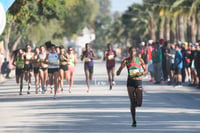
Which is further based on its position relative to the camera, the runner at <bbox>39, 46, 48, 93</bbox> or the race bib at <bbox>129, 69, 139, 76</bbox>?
the runner at <bbox>39, 46, 48, 93</bbox>

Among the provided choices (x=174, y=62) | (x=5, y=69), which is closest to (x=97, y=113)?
(x=174, y=62)

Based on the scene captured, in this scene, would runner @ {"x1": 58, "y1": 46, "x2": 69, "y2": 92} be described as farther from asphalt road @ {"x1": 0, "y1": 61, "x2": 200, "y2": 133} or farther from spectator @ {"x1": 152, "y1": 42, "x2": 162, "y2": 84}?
spectator @ {"x1": 152, "y1": 42, "x2": 162, "y2": 84}

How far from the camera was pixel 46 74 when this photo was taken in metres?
24.8

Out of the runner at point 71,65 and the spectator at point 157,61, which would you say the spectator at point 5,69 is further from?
the runner at point 71,65

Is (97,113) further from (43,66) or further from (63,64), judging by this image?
(63,64)

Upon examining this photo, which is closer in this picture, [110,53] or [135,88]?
Result: [135,88]

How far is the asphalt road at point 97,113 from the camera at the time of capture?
538 inches

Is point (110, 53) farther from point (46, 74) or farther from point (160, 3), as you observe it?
point (160, 3)

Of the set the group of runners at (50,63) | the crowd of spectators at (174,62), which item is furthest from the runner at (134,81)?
the crowd of spectators at (174,62)

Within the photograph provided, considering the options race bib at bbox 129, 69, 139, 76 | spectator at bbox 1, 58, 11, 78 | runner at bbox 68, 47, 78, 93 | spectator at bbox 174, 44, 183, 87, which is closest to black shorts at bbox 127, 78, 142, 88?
race bib at bbox 129, 69, 139, 76

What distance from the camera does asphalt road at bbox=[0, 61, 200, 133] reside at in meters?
13.7

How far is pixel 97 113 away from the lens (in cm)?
1664

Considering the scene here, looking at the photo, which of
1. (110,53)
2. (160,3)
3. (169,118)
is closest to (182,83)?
(110,53)

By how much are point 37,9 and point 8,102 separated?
27.8m
